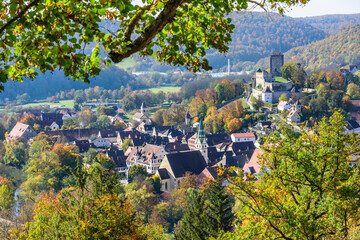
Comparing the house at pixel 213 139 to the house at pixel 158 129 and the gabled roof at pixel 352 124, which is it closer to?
the house at pixel 158 129

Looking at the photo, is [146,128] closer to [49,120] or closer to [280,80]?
[49,120]

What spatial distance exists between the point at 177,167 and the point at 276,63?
4579 centimetres

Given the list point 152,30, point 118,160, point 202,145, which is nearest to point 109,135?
point 118,160

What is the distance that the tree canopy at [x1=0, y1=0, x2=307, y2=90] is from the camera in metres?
3.79

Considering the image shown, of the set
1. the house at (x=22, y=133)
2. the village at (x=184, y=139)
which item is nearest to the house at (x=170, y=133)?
the village at (x=184, y=139)

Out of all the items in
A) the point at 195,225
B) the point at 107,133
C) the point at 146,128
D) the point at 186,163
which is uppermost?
the point at 195,225

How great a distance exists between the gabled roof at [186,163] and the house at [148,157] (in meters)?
3.89

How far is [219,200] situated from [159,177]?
79.6 feet

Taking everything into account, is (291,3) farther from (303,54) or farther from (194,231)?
(303,54)

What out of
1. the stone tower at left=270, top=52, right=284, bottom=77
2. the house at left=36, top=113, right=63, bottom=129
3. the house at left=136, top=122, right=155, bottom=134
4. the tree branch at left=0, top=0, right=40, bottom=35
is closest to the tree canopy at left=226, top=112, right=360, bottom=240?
the tree branch at left=0, top=0, right=40, bottom=35

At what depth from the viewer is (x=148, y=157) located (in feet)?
172

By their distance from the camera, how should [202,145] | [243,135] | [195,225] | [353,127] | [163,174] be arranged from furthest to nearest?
[353,127] < [243,135] < [202,145] < [163,174] < [195,225]

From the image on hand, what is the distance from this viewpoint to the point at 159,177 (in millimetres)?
44000

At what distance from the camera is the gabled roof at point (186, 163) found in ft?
150
